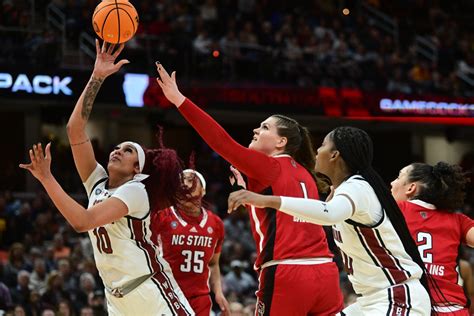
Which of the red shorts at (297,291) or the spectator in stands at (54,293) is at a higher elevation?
the red shorts at (297,291)

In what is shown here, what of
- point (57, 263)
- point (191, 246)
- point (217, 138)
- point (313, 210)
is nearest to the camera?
point (313, 210)

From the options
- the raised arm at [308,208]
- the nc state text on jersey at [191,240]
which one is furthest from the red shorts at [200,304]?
the raised arm at [308,208]

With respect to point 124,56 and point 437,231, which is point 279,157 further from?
point 124,56

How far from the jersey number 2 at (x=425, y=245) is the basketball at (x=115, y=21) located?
2.42 meters

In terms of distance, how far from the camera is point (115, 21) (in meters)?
6.79

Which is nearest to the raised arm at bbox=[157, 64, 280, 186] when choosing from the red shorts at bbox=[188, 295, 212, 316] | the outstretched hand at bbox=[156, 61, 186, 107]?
the outstretched hand at bbox=[156, 61, 186, 107]

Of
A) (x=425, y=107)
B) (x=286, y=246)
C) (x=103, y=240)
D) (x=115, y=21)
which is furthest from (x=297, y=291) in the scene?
(x=425, y=107)

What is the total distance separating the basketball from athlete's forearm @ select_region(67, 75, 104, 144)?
60cm

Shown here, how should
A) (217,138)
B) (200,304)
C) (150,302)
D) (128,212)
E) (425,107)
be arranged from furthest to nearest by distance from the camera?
(425,107)
(200,304)
(150,302)
(128,212)
(217,138)

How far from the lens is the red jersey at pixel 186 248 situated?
7332 millimetres

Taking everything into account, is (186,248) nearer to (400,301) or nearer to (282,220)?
(282,220)

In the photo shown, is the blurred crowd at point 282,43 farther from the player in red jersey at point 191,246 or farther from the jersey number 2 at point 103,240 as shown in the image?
the jersey number 2 at point 103,240

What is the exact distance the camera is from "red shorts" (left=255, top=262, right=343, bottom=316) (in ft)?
19.0

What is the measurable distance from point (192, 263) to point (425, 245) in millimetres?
2055
